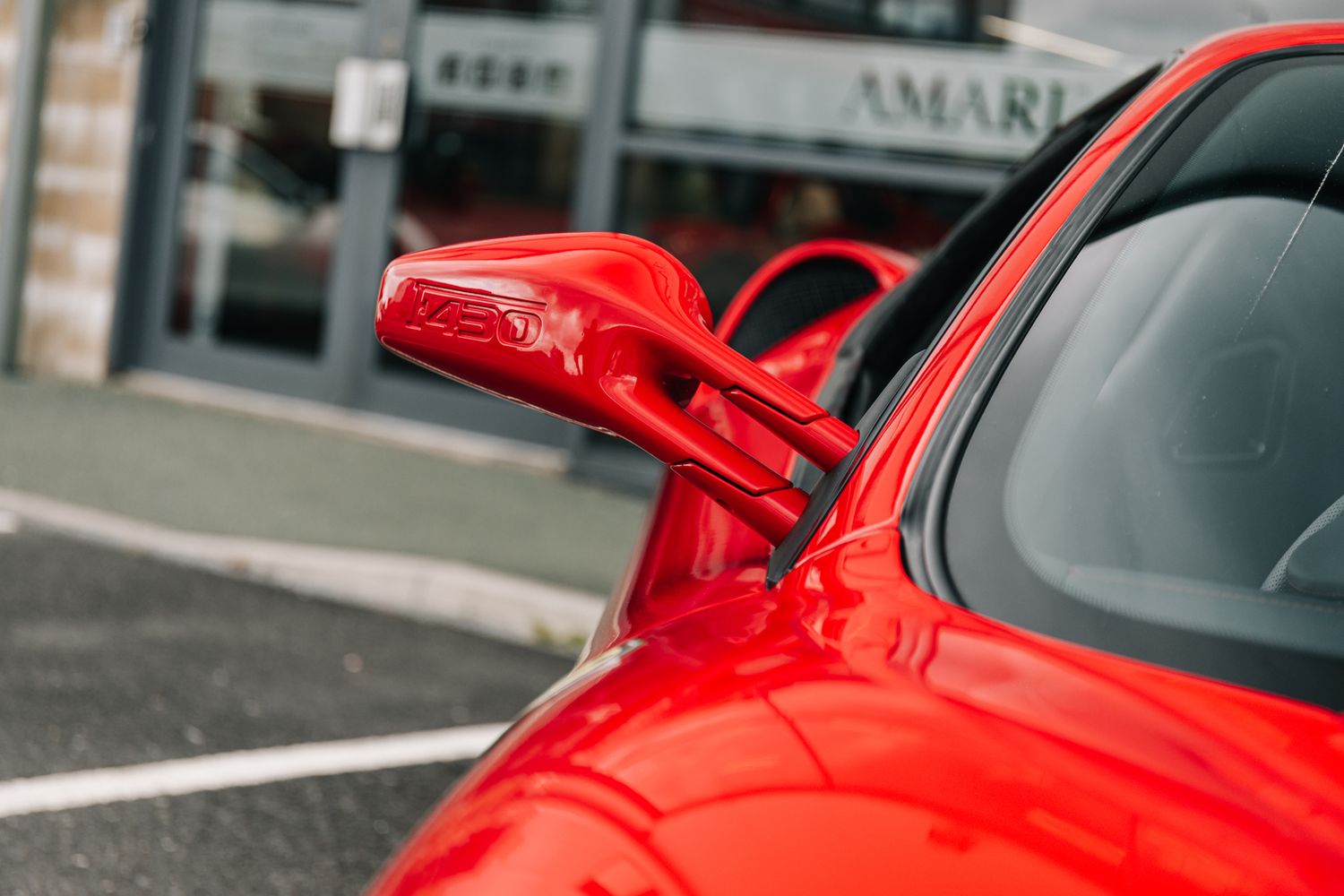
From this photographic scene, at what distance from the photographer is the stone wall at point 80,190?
27.3 ft

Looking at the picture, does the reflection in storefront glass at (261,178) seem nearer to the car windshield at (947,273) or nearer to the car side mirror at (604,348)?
the car windshield at (947,273)

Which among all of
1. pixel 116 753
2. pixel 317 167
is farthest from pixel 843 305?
pixel 317 167

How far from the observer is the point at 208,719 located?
3.66 meters

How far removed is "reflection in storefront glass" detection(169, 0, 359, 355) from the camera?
8.11 meters

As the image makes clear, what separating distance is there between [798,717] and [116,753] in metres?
2.67

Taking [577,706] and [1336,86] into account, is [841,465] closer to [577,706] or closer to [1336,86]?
[577,706]

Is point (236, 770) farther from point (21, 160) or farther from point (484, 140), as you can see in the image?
point (21, 160)

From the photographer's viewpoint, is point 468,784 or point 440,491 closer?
point 468,784

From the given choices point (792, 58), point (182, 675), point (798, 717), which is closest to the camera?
point (798, 717)

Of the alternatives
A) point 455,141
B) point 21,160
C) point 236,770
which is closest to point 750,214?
point 455,141

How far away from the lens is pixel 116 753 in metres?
3.35

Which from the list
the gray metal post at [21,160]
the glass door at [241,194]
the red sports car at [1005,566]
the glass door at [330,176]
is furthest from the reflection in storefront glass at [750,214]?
the red sports car at [1005,566]

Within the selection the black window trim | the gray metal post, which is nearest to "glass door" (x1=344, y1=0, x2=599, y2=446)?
the gray metal post

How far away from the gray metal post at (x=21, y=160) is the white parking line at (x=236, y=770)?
5.63 meters
